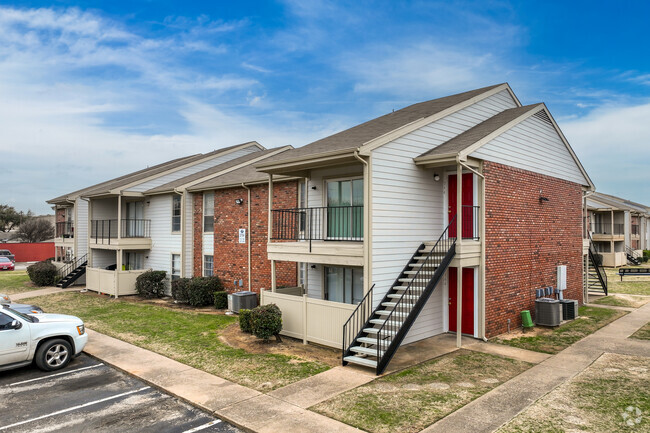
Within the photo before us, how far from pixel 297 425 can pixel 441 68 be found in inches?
680

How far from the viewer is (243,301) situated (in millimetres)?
16016

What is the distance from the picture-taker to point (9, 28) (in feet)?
47.8

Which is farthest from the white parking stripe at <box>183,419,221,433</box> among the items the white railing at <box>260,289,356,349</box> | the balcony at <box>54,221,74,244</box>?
the balcony at <box>54,221,74,244</box>

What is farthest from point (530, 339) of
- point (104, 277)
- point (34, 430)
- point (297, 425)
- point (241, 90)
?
point (241, 90)

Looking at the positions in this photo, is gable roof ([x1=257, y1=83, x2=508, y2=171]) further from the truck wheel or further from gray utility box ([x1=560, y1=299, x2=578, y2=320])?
gray utility box ([x1=560, y1=299, x2=578, y2=320])

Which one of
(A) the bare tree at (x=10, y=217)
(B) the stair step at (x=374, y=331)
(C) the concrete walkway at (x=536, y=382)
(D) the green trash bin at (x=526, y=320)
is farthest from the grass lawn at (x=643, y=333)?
(A) the bare tree at (x=10, y=217)

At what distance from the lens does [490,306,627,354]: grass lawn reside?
11883 mm

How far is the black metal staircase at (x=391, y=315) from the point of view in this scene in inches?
385

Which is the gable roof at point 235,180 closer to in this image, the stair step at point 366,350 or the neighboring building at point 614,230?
the stair step at point 366,350

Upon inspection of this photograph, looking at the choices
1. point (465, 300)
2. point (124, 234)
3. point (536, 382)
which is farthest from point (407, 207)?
point (124, 234)

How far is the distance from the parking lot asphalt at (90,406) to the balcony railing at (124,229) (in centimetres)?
1345

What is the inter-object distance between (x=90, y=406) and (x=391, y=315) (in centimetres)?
650

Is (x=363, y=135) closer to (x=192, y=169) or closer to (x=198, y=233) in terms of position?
(x=198, y=233)

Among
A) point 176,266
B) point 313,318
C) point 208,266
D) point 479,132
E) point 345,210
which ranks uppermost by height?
point 479,132
